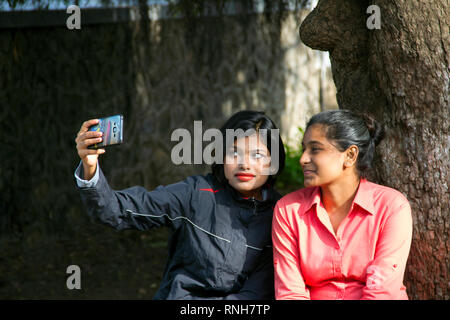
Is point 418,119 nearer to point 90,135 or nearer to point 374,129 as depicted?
point 374,129

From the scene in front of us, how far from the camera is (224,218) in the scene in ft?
9.56

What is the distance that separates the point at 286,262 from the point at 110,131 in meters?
1.08

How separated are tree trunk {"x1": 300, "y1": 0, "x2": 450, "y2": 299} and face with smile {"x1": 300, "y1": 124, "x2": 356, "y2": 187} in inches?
16.2

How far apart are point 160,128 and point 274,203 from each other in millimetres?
3671

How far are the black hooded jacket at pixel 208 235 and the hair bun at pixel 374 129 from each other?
2.09ft

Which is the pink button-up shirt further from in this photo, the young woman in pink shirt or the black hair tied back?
the black hair tied back

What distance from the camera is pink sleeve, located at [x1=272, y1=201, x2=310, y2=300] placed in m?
2.64

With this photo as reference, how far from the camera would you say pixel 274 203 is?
10.00 ft

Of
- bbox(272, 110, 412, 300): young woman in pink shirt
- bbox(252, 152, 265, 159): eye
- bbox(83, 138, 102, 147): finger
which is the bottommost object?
bbox(272, 110, 412, 300): young woman in pink shirt

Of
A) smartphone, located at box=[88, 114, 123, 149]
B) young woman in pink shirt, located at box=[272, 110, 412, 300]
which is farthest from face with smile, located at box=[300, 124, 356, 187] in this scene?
smartphone, located at box=[88, 114, 123, 149]

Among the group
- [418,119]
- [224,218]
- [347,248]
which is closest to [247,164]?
[224,218]

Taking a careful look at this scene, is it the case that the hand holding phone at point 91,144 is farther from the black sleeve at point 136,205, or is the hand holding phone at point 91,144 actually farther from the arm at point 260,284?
the arm at point 260,284

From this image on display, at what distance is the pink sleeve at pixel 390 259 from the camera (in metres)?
2.48
